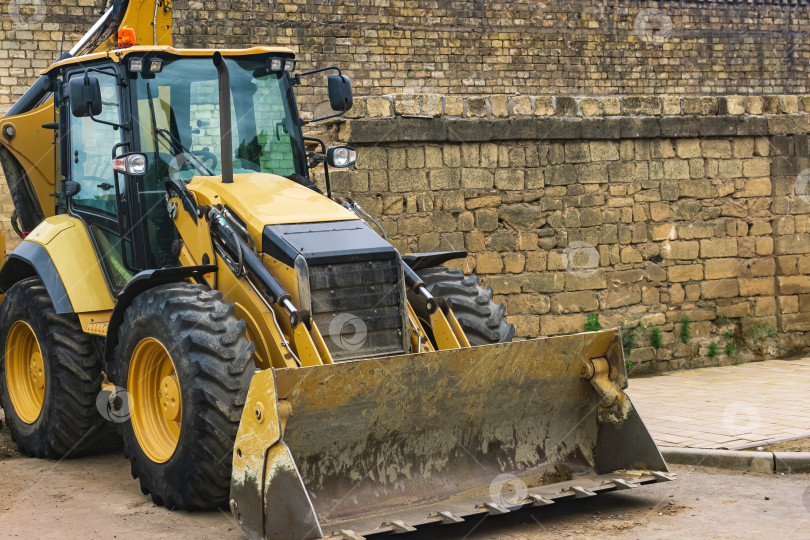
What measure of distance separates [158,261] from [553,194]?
4.97 meters

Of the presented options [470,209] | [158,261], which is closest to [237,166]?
[158,261]

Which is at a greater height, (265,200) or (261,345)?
(265,200)

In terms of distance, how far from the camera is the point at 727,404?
8.53m

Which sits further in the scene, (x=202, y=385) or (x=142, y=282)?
(x=142, y=282)

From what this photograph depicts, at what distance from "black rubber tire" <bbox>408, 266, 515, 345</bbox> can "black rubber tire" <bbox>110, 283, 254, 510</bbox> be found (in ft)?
4.32

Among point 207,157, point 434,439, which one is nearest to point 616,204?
point 207,157

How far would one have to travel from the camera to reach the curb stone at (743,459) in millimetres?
6445

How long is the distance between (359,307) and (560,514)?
155cm

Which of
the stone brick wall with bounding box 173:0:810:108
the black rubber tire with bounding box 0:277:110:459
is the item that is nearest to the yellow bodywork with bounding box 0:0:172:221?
the black rubber tire with bounding box 0:277:110:459

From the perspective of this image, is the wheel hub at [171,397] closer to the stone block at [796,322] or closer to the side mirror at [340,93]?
the side mirror at [340,93]

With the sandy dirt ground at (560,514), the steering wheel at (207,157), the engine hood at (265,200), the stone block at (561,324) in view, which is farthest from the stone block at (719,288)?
the steering wheel at (207,157)

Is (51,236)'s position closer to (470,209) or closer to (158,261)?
(158,261)

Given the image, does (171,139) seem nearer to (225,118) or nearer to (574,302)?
(225,118)

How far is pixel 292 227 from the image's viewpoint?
19.3 ft
